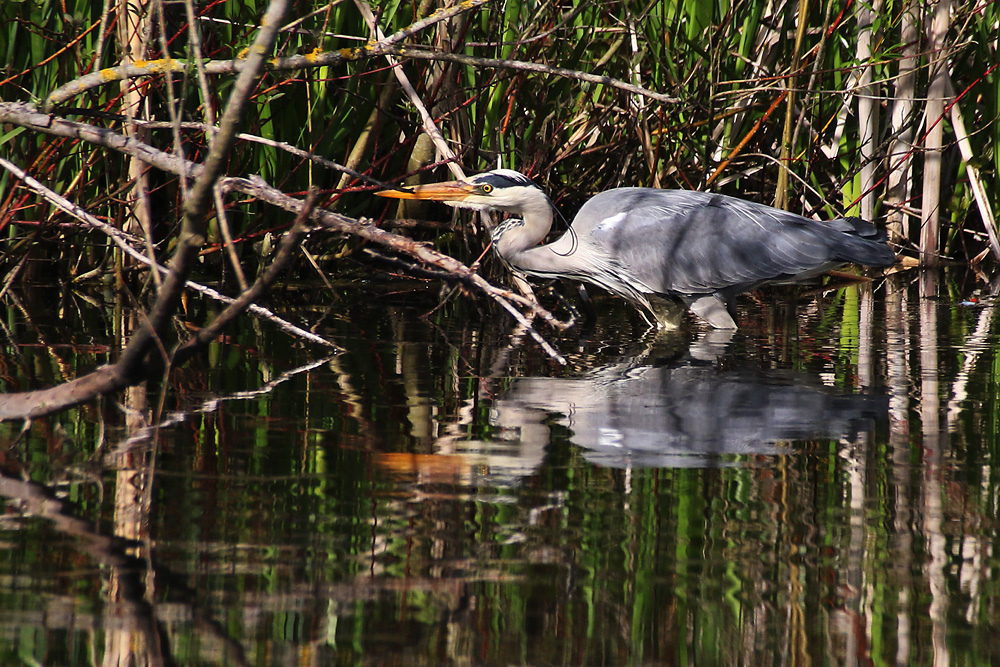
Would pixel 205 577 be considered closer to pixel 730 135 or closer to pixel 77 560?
pixel 77 560

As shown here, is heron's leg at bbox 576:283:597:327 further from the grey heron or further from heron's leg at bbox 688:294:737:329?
heron's leg at bbox 688:294:737:329

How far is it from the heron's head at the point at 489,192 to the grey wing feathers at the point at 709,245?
39 centimetres

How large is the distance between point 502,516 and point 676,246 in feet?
12.0

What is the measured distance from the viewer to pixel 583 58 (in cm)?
678

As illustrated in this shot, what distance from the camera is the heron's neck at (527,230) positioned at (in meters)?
5.91

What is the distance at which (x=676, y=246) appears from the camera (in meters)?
5.87

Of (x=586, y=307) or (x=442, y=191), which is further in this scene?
(x=586, y=307)

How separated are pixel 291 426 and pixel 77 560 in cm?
117

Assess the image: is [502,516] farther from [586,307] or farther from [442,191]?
[586,307]

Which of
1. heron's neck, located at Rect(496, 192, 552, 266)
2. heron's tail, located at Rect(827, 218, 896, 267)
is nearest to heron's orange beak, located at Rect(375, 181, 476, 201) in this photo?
heron's neck, located at Rect(496, 192, 552, 266)

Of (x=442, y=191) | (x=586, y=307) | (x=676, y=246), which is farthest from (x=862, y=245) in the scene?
(x=442, y=191)

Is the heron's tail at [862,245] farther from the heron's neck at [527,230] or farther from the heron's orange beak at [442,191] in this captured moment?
the heron's orange beak at [442,191]

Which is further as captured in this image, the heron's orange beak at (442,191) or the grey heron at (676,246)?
the grey heron at (676,246)

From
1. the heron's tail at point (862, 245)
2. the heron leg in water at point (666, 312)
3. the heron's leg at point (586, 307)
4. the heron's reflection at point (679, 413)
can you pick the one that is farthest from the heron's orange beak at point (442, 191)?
the heron's tail at point (862, 245)
